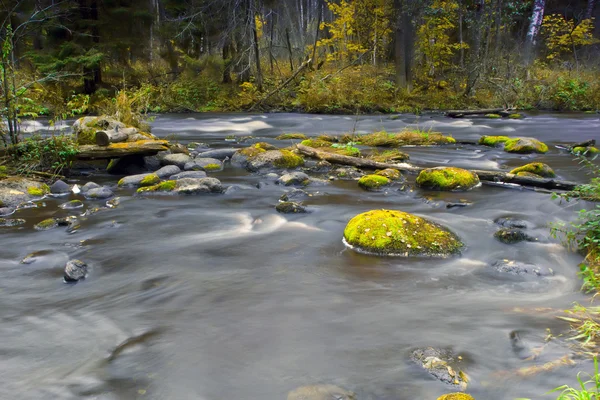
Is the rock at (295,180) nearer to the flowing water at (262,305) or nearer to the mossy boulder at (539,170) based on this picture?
the flowing water at (262,305)

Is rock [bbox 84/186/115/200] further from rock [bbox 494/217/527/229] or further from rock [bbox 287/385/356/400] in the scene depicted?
rock [bbox 494/217/527/229]

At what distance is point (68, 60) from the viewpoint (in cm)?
1936

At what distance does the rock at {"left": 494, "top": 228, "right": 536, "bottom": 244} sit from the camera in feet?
17.7

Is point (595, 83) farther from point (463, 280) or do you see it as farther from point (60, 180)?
point (60, 180)

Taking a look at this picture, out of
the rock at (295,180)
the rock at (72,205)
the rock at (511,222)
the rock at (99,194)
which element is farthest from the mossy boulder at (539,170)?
the rock at (72,205)

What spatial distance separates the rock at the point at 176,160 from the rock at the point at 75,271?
16.6ft

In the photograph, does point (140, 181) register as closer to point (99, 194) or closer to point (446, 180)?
point (99, 194)

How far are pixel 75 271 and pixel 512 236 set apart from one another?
4.89 metres

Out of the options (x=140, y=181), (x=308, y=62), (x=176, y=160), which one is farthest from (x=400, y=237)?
(x=308, y=62)

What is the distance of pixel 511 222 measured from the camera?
6.05 m

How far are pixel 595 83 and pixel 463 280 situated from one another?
20.8 m

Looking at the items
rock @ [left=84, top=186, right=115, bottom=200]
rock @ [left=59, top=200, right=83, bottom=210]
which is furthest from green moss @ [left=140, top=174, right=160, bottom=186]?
rock @ [left=59, top=200, right=83, bottom=210]

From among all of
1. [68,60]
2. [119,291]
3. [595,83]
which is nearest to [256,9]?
[68,60]

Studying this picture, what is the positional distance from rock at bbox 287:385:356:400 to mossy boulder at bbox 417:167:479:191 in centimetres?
547
